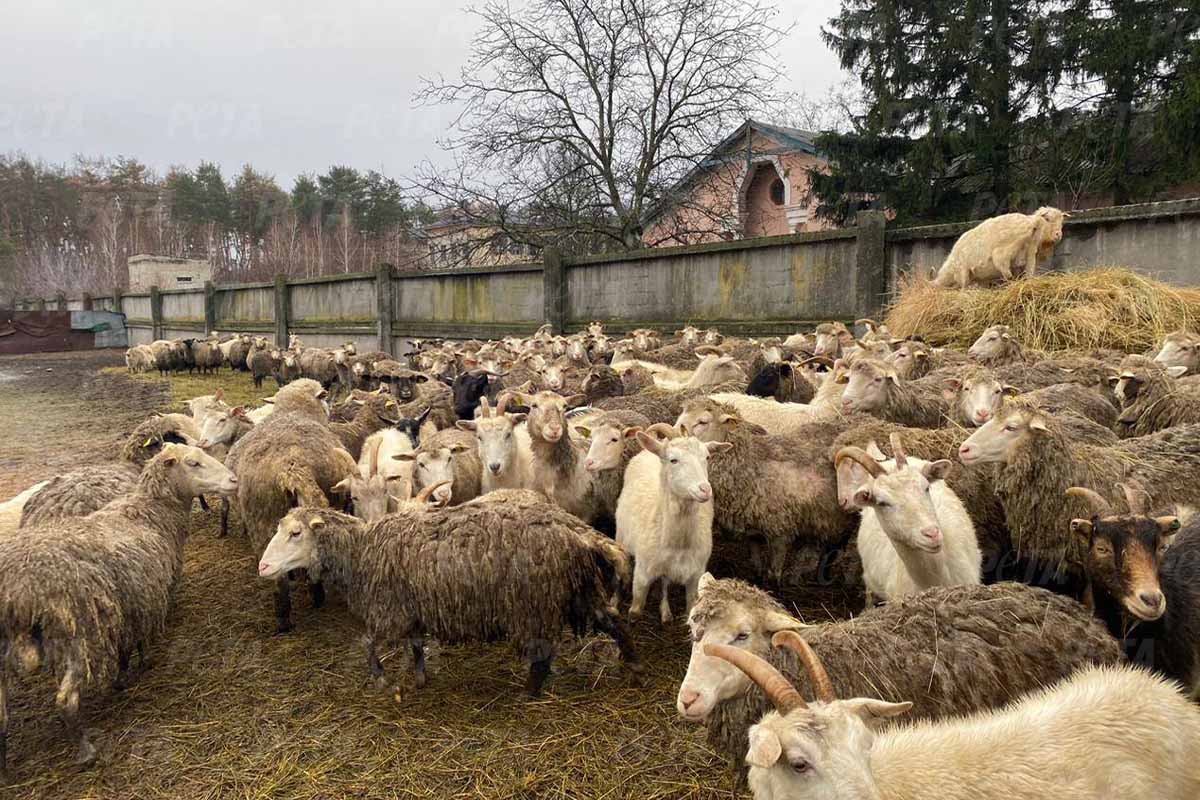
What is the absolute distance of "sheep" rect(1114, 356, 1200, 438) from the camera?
511 centimetres

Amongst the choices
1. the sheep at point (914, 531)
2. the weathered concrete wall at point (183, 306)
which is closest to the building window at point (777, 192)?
the weathered concrete wall at point (183, 306)

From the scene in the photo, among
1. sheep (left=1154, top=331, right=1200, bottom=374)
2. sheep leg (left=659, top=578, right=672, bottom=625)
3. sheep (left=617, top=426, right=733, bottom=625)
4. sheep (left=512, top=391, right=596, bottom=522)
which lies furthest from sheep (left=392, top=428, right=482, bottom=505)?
sheep (left=1154, top=331, right=1200, bottom=374)

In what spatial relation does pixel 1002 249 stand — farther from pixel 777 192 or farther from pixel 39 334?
pixel 39 334

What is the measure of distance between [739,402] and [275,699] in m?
4.30

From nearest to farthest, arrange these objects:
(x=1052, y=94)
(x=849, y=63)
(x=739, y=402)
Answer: (x=739, y=402) < (x=1052, y=94) < (x=849, y=63)

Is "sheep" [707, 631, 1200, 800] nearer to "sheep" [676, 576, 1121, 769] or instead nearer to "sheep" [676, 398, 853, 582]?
"sheep" [676, 576, 1121, 769]

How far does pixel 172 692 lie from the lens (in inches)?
152

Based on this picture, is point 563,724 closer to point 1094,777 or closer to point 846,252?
point 1094,777

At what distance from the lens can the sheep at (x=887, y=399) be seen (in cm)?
555

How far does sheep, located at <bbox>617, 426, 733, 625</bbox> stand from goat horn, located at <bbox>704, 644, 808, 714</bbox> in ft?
5.47

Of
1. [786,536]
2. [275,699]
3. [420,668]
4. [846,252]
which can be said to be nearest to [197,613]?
[275,699]

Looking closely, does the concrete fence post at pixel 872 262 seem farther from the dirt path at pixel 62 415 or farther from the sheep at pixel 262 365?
the sheep at pixel 262 365

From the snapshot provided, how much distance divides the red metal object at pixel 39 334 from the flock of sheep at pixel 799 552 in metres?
35.4

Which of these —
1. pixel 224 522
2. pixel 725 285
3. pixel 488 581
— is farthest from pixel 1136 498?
pixel 725 285
